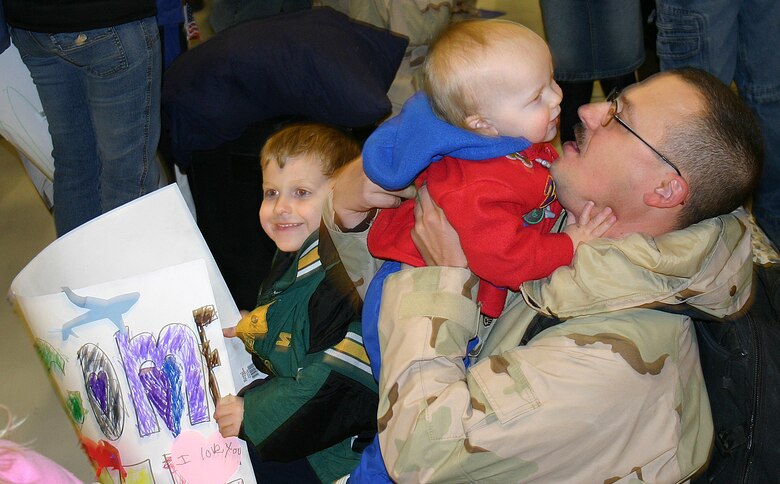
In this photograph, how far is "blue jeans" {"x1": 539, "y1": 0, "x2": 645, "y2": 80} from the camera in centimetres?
248

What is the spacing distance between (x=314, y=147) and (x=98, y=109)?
0.75 meters

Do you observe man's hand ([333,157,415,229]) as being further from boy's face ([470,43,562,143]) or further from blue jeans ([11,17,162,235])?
blue jeans ([11,17,162,235])

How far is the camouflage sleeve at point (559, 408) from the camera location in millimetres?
1166

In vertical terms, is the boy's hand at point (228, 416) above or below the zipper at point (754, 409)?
below

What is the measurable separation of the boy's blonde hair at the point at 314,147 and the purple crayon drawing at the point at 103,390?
61 centimetres

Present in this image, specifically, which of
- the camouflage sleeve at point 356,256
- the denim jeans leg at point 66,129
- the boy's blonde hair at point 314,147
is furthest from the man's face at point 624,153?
the denim jeans leg at point 66,129

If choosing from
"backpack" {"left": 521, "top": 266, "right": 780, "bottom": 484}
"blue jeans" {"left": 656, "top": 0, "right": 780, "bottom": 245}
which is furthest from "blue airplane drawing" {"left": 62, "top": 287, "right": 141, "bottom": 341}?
"blue jeans" {"left": 656, "top": 0, "right": 780, "bottom": 245}

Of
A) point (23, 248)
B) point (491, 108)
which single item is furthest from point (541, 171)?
point (23, 248)

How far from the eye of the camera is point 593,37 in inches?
99.5

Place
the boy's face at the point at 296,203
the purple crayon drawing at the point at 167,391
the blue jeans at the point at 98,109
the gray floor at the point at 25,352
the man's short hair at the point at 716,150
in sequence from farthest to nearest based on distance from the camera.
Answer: the gray floor at the point at 25,352 → the blue jeans at the point at 98,109 → the boy's face at the point at 296,203 → the purple crayon drawing at the point at 167,391 → the man's short hair at the point at 716,150

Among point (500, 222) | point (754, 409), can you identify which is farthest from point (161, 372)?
point (754, 409)

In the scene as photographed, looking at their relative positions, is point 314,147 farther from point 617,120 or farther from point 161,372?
point 617,120

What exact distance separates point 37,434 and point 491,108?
190cm

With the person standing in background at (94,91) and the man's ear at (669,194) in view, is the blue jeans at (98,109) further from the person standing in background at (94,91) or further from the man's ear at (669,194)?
the man's ear at (669,194)
